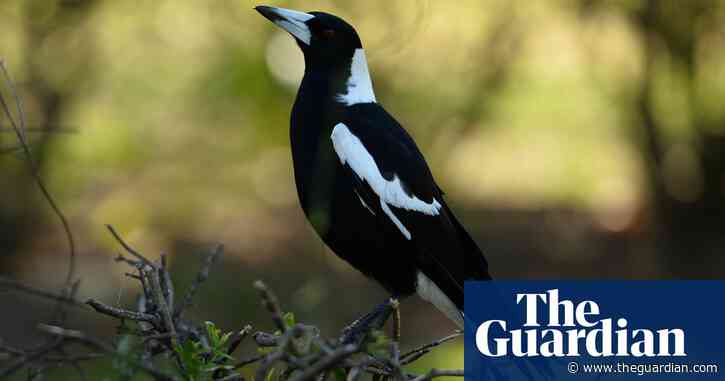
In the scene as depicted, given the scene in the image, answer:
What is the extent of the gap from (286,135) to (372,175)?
3578 millimetres

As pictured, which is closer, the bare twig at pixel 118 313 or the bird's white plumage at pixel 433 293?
the bare twig at pixel 118 313

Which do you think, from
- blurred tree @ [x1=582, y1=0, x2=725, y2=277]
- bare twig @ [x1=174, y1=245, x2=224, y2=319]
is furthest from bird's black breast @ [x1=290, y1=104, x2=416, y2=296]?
blurred tree @ [x1=582, y1=0, x2=725, y2=277]

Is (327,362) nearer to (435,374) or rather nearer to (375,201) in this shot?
(435,374)

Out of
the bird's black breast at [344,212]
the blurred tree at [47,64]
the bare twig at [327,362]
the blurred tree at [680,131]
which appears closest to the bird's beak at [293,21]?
the bird's black breast at [344,212]

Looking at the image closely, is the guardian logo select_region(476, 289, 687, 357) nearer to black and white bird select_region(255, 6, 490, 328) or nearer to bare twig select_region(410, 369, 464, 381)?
black and white bird select_region(255, 6, 490, 328)

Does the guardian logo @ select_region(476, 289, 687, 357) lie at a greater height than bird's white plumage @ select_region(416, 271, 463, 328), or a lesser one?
lesser

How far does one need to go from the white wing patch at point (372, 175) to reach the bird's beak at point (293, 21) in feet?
0.93

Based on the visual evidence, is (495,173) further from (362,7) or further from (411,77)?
(362,7)

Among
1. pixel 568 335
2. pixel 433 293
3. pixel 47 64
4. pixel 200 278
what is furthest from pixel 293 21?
pixel 47 64

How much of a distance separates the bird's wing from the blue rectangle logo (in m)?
0.08

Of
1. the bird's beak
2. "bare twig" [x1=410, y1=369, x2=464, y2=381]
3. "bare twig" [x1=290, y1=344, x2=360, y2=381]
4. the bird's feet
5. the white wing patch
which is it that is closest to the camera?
"bare twig" [x1=290, y1=344, x2=360, y2=381]

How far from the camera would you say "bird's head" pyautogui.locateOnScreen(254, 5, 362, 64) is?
268 centimetres

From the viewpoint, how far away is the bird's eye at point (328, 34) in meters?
2.72

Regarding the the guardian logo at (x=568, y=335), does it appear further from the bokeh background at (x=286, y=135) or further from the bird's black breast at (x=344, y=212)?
the bokeh background at (x=286, y=135)
